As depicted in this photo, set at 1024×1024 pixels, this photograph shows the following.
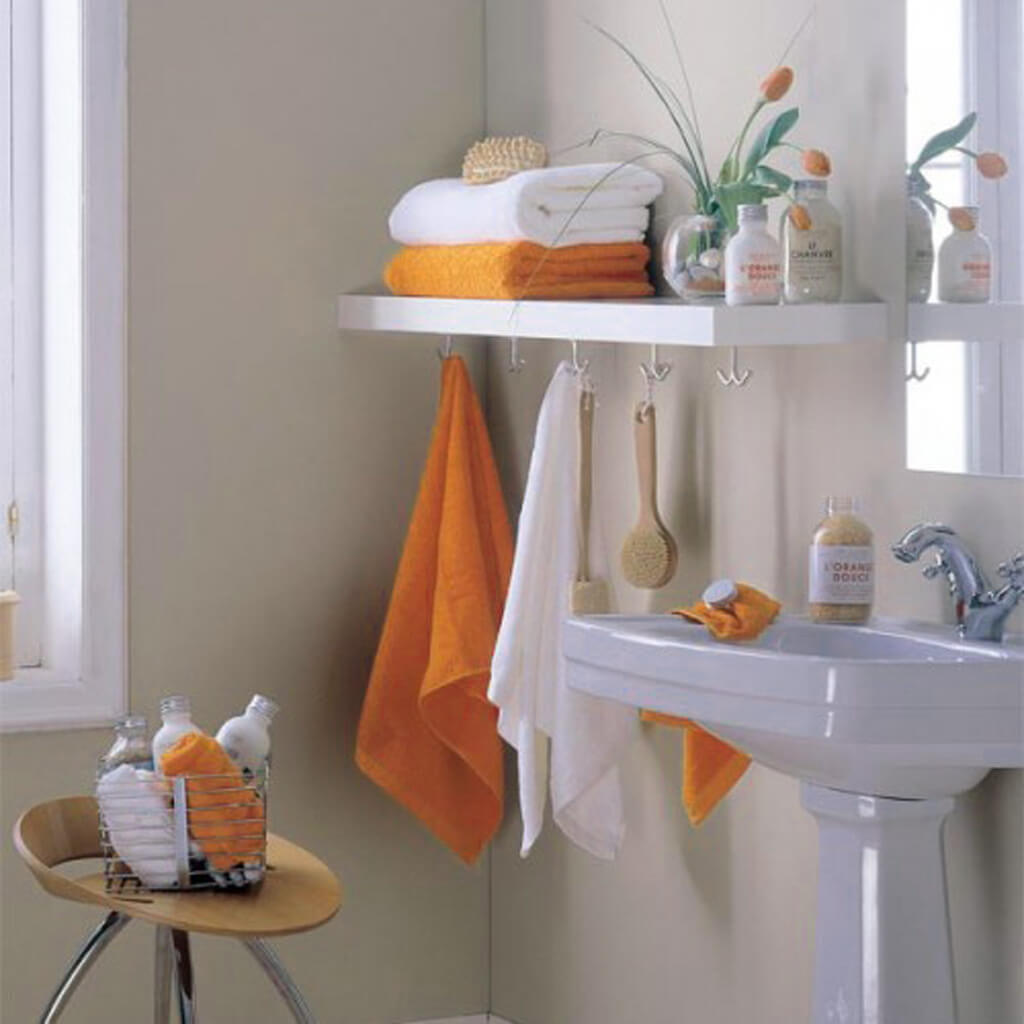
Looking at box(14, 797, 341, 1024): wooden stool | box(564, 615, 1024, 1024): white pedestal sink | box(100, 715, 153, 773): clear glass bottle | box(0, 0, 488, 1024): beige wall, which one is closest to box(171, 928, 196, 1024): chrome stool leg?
box(14, 797, 341, 1024): wooden stool

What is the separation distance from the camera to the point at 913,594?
271 centimetres

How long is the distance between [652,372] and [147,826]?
38.9 inches

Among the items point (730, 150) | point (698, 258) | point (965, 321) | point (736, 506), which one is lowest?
point (736, 506)

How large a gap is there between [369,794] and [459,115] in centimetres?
114

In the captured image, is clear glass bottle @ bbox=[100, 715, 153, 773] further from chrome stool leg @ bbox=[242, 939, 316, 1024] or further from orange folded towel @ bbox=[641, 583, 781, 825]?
orange folded towel @ bbox=[641, 583, 781, 825]

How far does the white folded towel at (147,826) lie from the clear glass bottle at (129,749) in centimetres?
9

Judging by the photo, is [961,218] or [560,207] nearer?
[961,218]

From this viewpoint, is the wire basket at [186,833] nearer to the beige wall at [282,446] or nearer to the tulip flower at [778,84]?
the beige wall at [282,446]

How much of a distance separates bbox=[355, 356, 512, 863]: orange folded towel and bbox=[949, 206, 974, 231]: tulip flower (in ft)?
3.50

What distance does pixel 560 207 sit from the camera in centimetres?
310

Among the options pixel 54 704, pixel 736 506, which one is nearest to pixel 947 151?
pixel 736 506

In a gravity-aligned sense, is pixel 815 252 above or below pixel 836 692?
above

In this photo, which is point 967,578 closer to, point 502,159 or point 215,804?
point 215,804

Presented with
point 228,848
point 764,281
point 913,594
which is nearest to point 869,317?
point 764,281
